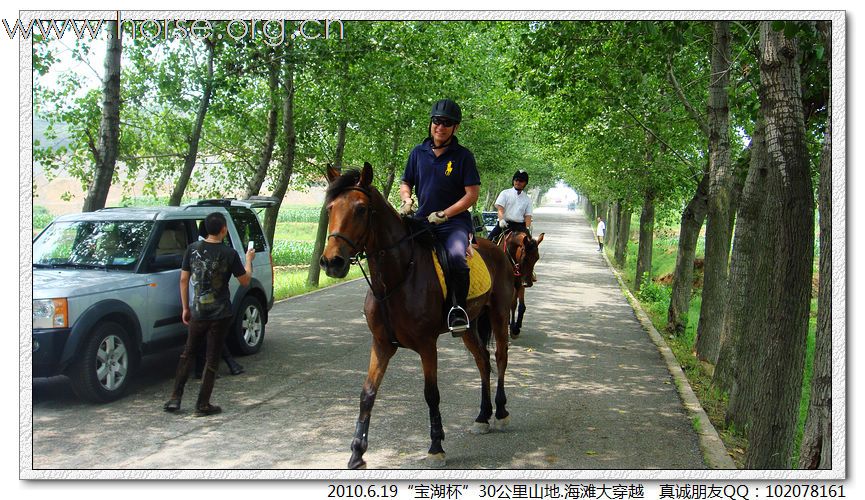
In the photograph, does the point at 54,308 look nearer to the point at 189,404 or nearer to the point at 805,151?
the point at 189,404

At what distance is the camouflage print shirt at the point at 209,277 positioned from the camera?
746cm

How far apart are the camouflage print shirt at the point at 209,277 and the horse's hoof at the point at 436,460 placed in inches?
112

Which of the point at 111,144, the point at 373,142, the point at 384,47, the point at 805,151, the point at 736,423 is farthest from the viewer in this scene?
the point at 373,142

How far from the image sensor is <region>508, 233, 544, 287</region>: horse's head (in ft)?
40.1

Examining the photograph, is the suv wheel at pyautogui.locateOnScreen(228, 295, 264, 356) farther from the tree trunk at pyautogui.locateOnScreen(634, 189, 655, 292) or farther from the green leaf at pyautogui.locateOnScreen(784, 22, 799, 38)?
the tree trunk at pyautogui.locateOnScreen(634, 189, 655, 292)

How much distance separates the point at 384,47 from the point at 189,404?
8.35m

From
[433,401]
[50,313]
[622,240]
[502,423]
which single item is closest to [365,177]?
[433,401]

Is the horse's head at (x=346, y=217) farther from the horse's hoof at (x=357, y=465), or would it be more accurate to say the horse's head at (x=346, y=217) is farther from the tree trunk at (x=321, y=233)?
the tree trunk at (x=321, y=233)

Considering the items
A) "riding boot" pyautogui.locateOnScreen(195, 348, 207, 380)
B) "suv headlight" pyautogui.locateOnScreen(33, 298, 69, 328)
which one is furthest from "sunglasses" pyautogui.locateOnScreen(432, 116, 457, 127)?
"riding boot" pyautogui.locateOnScreen(195, 348, 207, 380)

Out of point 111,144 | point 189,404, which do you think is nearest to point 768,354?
point 189,404

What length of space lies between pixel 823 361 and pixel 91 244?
734cm

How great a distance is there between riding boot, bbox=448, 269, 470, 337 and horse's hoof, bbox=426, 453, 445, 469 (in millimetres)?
1065

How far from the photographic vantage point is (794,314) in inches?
225

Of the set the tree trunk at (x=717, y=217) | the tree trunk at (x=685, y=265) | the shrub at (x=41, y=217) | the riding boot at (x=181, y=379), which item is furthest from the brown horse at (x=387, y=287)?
the tree trunk at (x=685, y=265)
